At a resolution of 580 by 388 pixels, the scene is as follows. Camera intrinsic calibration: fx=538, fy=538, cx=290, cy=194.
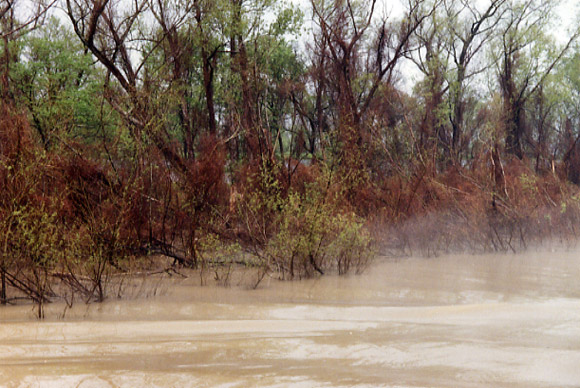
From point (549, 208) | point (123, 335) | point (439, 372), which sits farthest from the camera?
point (549, 208)

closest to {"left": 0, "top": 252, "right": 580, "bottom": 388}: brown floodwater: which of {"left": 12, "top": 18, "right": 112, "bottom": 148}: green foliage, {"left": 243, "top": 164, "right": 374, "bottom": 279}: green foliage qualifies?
{"left": 243, "top": 164, "right": 374, "bottom": 279}: green foliage

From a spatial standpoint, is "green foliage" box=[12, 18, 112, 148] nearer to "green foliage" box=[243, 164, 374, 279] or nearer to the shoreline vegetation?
the shoreline vegetation

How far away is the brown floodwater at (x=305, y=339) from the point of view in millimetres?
3768

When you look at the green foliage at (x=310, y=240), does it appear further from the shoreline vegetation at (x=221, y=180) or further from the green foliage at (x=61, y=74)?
the green foliage at (x=61, y=74)

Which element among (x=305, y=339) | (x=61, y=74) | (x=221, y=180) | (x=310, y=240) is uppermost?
(x=61, y=74)

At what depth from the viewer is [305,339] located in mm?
4672

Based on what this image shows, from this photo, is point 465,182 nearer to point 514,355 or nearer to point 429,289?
point 429,289

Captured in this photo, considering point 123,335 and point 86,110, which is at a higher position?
point 86,110

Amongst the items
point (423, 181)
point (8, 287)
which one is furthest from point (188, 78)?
point (8, 287)

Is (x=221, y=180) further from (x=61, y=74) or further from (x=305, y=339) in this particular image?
(x=61, y=74)

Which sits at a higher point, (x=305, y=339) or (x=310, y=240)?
(x=310, y=240)

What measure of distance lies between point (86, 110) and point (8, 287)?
44.5 feet

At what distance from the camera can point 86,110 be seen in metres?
18.9

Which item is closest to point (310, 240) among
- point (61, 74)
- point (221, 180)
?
point (221, 180)
